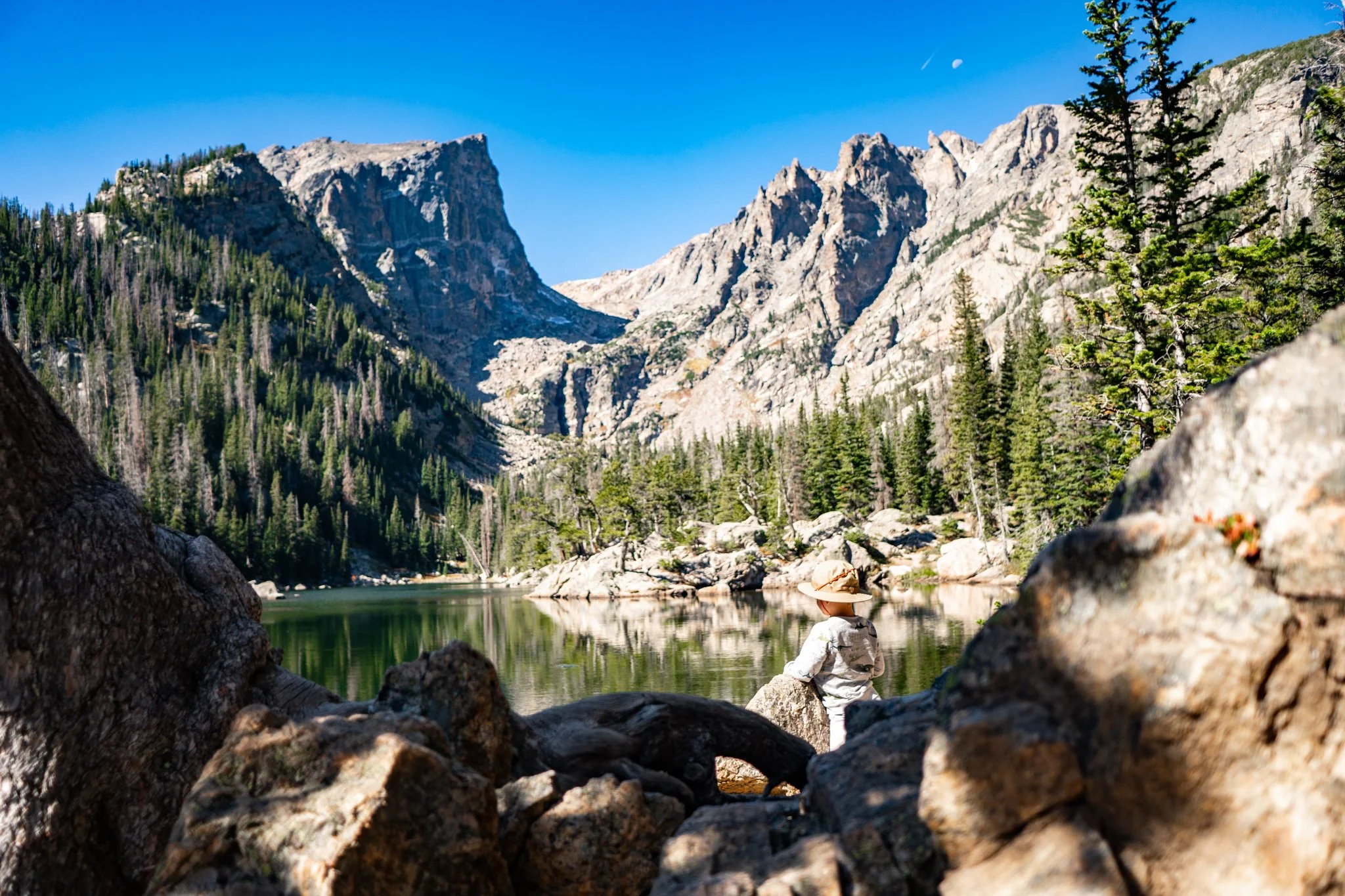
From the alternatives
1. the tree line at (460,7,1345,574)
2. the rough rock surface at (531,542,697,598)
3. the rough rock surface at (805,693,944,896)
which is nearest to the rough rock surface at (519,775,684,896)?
the rough rock surface at (805,693,944,896)

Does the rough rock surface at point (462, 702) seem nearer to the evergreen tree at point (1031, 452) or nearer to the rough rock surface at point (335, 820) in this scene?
the rough rock surface at point (335, 820)

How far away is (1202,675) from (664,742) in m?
4.05

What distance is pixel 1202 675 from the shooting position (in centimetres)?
279

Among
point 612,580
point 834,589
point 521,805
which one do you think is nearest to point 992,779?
point 521,805

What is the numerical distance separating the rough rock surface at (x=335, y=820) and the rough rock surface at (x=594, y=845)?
1.04 feet

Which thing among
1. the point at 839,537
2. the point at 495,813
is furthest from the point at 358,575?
the point at 495,813

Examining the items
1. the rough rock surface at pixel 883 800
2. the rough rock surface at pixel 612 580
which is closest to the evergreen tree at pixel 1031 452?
the rough rock surface at pixel 612 580

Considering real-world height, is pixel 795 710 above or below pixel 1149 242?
below

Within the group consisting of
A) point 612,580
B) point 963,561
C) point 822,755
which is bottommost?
point 612,580

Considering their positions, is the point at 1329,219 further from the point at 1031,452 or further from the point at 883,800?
the point at 1031,452

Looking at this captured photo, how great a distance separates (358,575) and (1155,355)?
376 ft

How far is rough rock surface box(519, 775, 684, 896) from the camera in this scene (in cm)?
426

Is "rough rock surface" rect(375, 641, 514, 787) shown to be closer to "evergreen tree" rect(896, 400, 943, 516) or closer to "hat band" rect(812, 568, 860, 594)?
"hat band" rect(812, 568, 860, 594)

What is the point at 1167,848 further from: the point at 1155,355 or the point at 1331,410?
the point at 1155,355
